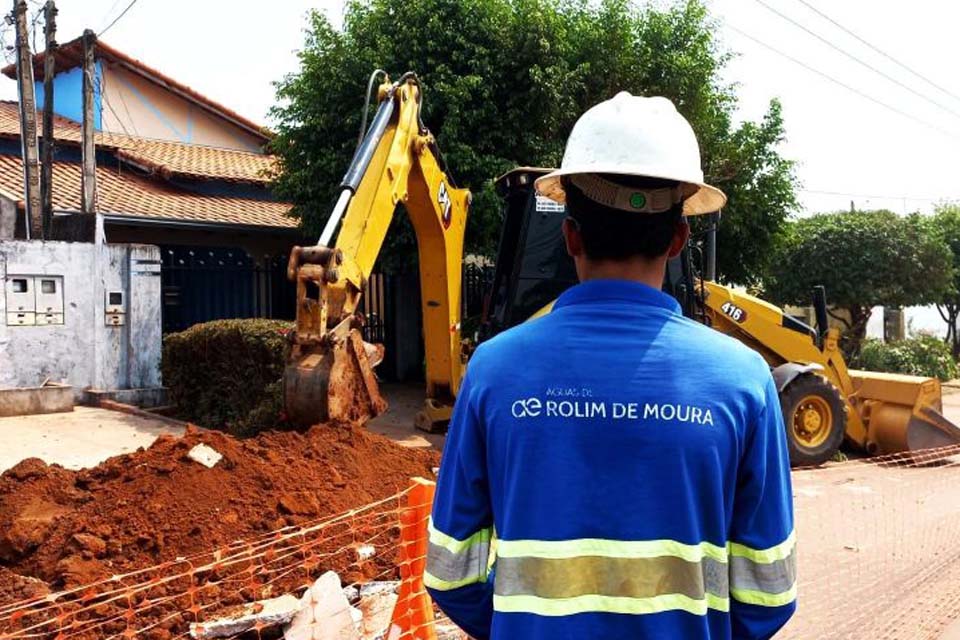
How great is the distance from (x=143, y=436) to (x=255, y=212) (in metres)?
8.26

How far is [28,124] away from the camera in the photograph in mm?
14188

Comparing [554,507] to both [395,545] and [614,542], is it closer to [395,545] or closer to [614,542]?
[614,542]

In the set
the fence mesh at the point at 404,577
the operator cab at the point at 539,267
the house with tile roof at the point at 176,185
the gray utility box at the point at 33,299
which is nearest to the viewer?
the fence mesh at the point at 404,577

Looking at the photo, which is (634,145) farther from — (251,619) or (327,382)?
(327,382)

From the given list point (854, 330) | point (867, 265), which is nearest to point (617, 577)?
point (867, 265)

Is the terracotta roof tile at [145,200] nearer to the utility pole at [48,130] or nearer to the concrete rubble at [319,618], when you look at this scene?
the utility pole at [48,130]

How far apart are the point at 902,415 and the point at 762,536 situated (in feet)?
30.4

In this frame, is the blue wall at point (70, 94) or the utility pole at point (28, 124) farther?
the blue wall at point (70, 94)

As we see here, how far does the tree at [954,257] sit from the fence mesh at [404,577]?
20.8 meters

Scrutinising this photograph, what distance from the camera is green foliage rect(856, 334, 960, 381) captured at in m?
19.6

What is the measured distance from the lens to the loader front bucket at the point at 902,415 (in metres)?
9.70

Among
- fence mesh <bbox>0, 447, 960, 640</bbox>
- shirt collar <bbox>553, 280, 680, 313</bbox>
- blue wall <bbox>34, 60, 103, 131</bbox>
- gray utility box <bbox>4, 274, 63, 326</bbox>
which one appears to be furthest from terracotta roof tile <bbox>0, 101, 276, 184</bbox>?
shirt collar <bbox>553, 280, 680, 313</bbox>

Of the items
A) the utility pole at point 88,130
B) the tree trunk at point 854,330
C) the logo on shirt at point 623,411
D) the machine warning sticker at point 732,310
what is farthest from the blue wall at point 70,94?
the logo on shirt at point 623,411

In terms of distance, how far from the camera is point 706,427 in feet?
4.86
